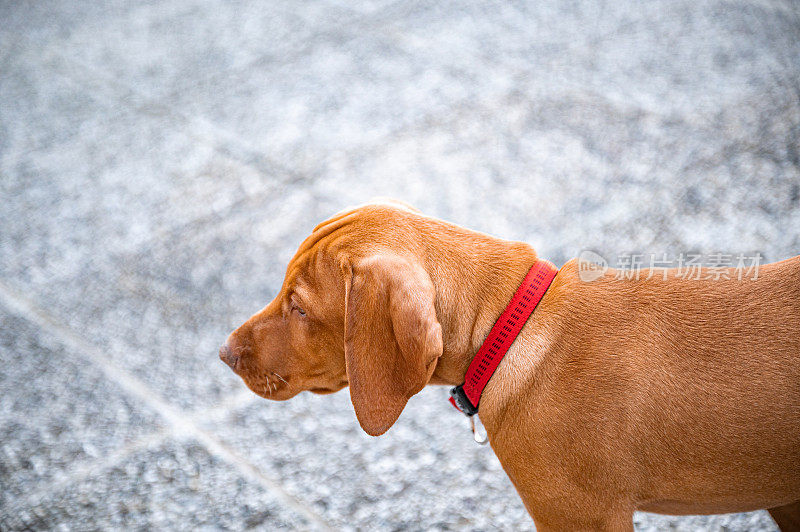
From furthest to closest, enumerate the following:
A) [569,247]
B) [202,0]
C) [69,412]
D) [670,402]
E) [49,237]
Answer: [202,0]
[49,237]
[569,247]
[69,412]
[670,402]

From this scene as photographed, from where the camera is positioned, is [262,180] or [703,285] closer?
[703,285]

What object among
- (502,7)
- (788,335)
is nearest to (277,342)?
(788,335)

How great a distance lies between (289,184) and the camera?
5.96 meters

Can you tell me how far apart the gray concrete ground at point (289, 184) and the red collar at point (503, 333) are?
3.76ft

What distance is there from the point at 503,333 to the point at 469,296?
180mm

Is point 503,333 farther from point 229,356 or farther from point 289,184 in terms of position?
point 289,184

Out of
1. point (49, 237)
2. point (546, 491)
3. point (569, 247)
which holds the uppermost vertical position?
point (546, 491)

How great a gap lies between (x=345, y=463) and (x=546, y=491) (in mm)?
1490

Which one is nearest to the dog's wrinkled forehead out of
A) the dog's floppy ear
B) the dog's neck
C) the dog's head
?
the dog's head

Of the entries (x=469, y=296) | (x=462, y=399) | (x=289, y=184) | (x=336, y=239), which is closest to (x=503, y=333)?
(x=469, y=296)

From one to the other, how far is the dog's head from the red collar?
0.74 ft

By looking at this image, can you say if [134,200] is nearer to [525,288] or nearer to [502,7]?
[525,288]

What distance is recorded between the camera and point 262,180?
6.02 metres

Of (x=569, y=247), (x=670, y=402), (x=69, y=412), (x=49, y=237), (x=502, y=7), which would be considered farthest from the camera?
(x=502, y=7)
